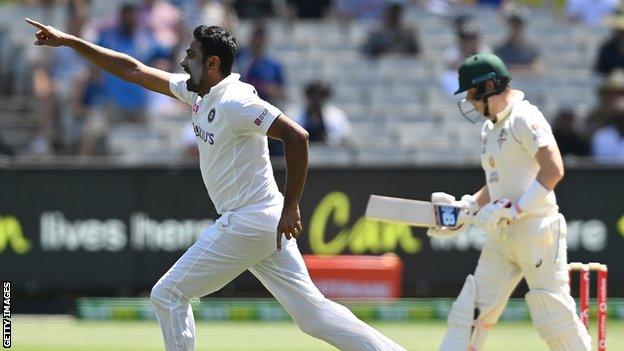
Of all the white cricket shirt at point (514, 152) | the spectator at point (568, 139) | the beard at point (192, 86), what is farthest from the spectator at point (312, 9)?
Result: the beard at point (192, 86)

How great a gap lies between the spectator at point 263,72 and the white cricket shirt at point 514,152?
7.58 meters

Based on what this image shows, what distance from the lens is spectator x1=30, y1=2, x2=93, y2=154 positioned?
15805 mm

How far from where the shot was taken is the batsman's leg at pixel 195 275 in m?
7.61

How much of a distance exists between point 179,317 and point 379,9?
1153 centimetres

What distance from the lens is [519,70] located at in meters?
17.3

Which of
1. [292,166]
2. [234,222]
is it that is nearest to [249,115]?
[292,166]

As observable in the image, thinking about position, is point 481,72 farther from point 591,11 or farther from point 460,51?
point 591,11

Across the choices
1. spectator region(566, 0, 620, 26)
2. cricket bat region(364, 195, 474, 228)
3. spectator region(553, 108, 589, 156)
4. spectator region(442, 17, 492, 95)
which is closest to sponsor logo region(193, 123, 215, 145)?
cricket bat region(364, 195, 474, 228)

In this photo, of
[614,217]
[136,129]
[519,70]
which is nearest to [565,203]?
[614,217]

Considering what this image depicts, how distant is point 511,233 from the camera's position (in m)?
8.48

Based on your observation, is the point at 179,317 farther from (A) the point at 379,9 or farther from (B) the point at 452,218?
(A) the point at 379,9

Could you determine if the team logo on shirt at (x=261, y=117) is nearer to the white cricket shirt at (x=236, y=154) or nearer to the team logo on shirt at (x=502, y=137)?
the white cricket shirt at (x=236, y=154)

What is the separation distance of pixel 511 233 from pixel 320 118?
732 centimetres

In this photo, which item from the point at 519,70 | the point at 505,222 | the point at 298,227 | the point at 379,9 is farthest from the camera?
the point at 379,9
